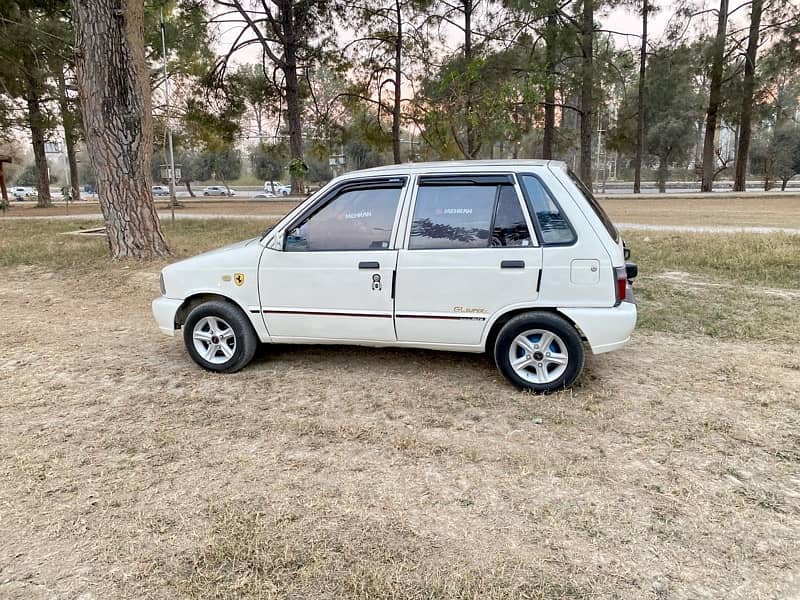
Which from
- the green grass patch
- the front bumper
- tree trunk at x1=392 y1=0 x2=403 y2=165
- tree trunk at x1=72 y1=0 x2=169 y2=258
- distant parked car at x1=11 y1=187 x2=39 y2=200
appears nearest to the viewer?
the front bumper

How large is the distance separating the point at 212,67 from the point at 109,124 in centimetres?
1502

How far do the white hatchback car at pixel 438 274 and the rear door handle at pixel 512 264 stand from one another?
0.6 inches

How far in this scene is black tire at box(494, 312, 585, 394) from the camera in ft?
12.7

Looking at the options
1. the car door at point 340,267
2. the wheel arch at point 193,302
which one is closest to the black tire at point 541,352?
the car door at point 340,267

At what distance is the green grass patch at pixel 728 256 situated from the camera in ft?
26.1

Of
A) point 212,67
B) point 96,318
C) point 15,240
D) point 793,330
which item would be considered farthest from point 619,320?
point 212,67

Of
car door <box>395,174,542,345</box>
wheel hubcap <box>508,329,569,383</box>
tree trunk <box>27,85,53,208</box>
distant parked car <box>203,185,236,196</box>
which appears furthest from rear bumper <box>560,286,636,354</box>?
distant parked car <box>203,185,236,196</box>

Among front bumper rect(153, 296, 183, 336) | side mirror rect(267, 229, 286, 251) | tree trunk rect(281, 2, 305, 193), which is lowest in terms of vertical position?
front bumper rect(153, 296, 183, 336)

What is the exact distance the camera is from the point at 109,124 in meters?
9.14

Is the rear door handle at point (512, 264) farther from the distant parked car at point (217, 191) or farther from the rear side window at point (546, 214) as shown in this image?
the distant parked car at point (217, 191)

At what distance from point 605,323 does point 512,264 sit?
762 millimetres

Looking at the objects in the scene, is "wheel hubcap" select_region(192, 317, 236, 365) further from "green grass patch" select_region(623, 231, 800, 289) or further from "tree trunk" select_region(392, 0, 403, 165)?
"tree trunk" select_region(392, 0, 403, 165)

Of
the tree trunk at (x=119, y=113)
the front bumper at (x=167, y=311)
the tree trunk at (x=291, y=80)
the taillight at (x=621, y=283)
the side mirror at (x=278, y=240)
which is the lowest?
the front bumper at (x=167, y=311)

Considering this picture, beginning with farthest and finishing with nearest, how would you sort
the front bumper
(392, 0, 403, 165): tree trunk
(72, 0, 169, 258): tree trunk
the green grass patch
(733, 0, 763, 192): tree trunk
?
(733, 0, 763, 192): tree trunk
(392, 0, 403, 165): tree trunk
(72, 0, 169, 258): tree trunk
the green grass patch
the front bumper
